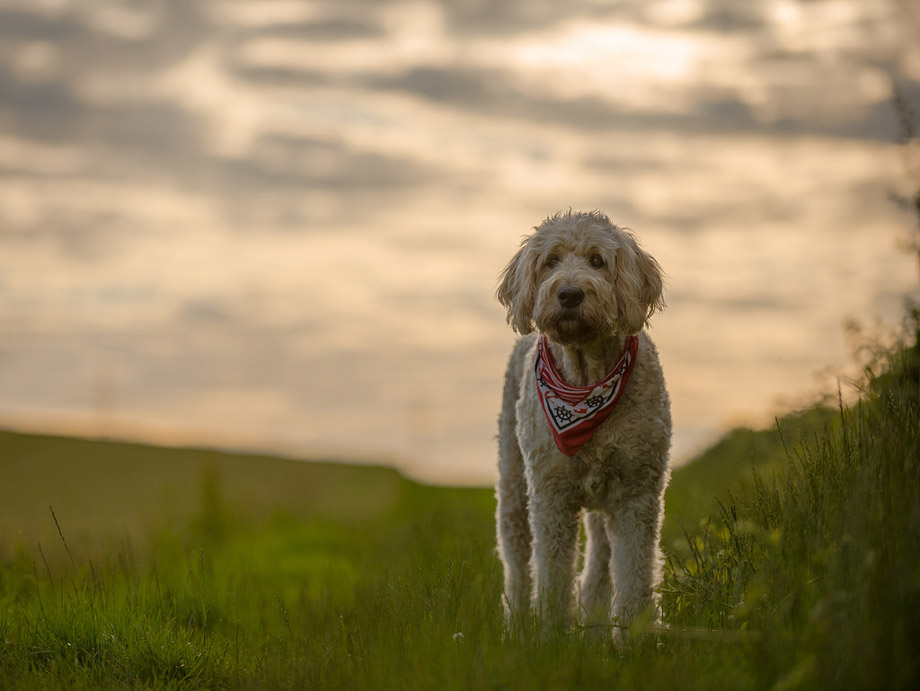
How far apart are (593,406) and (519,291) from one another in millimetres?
1208

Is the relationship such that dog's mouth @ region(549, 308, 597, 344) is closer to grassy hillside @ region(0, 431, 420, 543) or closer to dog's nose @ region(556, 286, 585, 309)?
dog's nose @ region(556, 286, 585, 309)

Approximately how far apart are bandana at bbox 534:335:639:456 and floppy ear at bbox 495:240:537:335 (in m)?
0.62

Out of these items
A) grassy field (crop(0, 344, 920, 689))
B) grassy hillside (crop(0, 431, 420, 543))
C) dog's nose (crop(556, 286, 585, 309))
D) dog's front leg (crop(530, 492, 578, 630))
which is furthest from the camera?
grassy hillside (crop(0, 431, 420, 543))

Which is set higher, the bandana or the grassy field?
the bandana

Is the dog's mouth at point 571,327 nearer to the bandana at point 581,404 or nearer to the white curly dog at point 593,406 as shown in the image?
the white curly dog at point 593,406

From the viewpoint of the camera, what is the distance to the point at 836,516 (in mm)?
5133

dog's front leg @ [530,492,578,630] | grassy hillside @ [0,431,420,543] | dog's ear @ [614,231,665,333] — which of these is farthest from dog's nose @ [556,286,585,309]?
grassy hillside @ [0,431,420,543]

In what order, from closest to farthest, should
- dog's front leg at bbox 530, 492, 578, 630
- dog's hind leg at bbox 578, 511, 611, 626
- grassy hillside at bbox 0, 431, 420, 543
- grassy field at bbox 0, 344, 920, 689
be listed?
grassy field at bbox 0, 344, 920, 689 → dog's front leg at bbox 530, 492, 578, 630 → dog's hind leg at bbox 578, 511, 611, 626 → grassy hillside at bbox 0, 431, 420, 543

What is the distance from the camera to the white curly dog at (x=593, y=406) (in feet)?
22.1

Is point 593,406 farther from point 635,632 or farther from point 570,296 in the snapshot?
point 635,632

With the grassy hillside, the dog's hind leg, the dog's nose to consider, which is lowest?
the dog's hind leg

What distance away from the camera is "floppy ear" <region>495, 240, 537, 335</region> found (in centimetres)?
718

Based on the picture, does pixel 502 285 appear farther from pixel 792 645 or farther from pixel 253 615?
pixel 792 645

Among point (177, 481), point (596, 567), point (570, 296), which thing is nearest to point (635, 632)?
point (570, 296)
